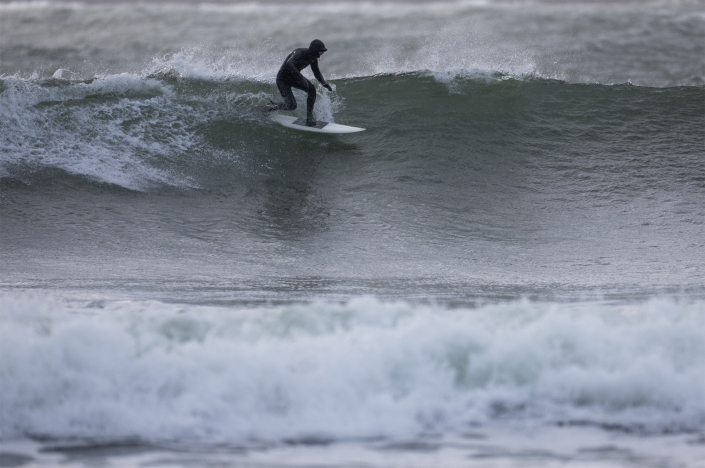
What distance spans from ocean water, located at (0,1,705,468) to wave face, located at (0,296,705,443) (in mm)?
14

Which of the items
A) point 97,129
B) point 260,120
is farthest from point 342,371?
point 97,129

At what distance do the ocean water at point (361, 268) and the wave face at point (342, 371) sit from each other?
0.01m

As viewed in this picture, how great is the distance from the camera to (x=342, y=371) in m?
3.62

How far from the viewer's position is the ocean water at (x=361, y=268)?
340cm

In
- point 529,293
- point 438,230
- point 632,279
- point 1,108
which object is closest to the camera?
point 529,293

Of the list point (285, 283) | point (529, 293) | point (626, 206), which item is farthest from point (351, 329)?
point (626, 206)

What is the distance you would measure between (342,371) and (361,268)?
2.24 meters

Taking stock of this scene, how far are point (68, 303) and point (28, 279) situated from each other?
102 centimetres

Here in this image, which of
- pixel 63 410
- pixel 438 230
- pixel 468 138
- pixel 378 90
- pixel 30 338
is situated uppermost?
pixel 378 90

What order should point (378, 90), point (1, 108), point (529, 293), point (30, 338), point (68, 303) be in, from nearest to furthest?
1. point (30, 338)
2. point (68, 303)
3. point (529, 293)
4. point (1, 108)
5. point (378, 90)

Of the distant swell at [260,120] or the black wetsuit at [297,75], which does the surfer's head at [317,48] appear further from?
the distant swell at [260,120]

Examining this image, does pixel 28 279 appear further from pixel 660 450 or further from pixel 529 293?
pixel 660 450

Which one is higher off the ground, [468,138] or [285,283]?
[468,138]

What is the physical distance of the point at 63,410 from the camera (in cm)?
345
